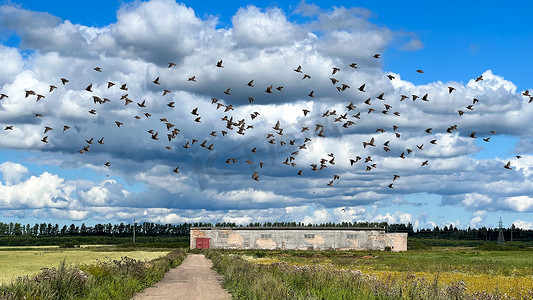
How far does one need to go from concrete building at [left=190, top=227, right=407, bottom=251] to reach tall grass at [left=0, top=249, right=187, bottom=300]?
6443 cm

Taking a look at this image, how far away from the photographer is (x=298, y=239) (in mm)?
93688

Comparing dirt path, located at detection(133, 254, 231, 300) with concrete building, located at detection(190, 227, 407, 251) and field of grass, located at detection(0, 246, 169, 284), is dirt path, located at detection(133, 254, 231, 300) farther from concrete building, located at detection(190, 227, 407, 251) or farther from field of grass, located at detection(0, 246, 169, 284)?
concrete building, located at detection(190, 227, 407, 251)

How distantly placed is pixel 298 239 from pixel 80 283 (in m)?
75.5

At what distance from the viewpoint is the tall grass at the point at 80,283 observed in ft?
52.0

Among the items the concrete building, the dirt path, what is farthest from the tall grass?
the concrete building

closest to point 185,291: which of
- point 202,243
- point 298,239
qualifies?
point 298,239

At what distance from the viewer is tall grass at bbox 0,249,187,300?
624 inches

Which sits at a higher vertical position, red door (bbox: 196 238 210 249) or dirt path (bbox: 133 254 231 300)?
dirt path (bbox: 133 254 231 300)

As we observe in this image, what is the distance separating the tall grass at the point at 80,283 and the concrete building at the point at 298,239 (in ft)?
211

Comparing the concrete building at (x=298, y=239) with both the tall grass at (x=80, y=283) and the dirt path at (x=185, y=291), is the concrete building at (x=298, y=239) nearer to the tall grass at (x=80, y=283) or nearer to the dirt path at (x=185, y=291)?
the dirt path at (x=185, y=291)

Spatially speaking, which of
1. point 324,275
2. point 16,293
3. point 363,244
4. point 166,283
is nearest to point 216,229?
point 363,244

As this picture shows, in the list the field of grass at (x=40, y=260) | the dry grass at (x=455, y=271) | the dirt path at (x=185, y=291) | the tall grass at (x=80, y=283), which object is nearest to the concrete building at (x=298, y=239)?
the field of grass at (x=40, y=260)

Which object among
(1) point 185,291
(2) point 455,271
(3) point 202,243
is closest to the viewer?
(1) point 185,291

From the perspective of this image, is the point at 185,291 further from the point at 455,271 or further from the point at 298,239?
the point at 298,239
